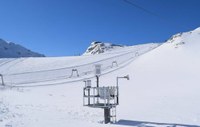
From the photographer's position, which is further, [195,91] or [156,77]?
[156,77]

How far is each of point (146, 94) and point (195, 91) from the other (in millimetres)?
4284

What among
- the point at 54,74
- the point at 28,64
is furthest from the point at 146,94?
the point at 28,64

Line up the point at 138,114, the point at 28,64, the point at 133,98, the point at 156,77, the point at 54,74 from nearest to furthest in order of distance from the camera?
1. the point at 138,114
2. the point at 133,98
3. the point at 156,77
4. the point at 54,74
5. the point at 28,64

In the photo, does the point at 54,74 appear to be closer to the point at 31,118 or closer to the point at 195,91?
the point at 195,91

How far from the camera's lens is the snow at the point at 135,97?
59.0ft

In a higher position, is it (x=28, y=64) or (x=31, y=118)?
(x=28, y=64)

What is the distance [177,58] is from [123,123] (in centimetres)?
3519

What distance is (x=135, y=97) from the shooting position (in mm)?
28609

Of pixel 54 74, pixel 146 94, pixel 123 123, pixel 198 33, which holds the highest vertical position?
pixel 198 33

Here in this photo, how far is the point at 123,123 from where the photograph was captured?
1795 cm

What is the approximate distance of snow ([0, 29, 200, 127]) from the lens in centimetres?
1797

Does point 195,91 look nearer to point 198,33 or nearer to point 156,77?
point 156,77

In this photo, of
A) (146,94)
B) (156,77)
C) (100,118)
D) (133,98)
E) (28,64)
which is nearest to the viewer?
(100,118)

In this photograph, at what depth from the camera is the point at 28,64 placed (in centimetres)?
6531
